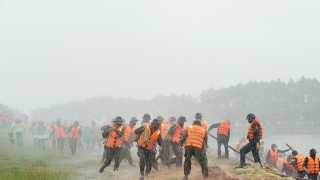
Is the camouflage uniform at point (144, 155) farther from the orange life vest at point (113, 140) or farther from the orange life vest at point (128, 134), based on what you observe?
the orange life vest at point (128, 134)

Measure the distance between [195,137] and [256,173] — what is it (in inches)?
115

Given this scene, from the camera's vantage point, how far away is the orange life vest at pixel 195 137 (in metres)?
9.53

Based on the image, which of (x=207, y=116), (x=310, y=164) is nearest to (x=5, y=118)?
(x=310, y=164)

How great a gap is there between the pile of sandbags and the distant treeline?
159 feet

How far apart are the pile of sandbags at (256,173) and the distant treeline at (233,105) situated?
48332 millimetres

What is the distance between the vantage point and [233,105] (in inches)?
2781

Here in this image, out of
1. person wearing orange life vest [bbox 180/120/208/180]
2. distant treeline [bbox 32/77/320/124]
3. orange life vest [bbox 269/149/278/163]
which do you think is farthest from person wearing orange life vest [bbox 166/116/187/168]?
distant treeline [bbox 32/77/320/124]

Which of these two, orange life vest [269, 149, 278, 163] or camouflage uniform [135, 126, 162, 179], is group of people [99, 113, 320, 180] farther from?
orange life vest [269, 149, 278, 163]

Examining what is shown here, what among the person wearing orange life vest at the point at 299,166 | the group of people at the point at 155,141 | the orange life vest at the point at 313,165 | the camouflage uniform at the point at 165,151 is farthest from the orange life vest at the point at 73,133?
the orange life vest at the point at 313,165

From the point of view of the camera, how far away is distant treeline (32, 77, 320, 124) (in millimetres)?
59281

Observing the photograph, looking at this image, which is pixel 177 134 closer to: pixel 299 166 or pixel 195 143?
pixel 195 143

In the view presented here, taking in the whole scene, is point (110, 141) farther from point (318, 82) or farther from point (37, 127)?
point (318, 82)

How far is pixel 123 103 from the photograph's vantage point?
8762cm

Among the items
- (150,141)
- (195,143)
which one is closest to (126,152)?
(150,141)
